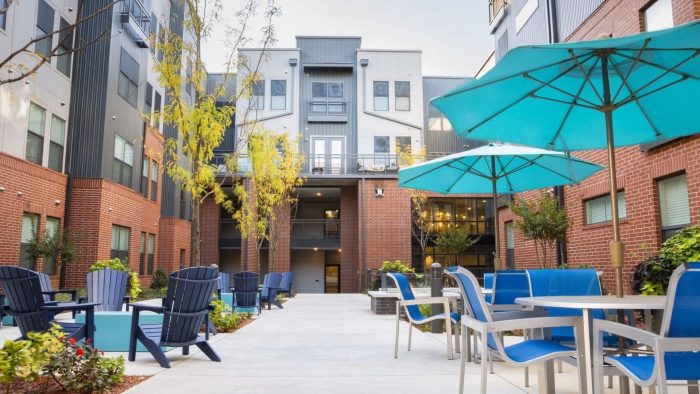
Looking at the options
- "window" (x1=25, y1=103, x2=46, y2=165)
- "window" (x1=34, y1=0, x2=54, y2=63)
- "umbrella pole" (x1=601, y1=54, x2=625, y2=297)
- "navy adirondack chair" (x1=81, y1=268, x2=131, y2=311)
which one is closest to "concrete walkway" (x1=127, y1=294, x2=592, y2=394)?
"umbrella pole" (x1=601, y1=54, x2=625, y2=297)

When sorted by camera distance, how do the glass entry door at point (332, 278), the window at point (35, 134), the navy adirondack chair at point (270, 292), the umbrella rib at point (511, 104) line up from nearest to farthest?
1. the umbrella rib at point (511, 104)
2. the window at point (35, 134)
3. the navy adirondack chair at point (270, 292)
4. the glass entry door at point (332, 278)

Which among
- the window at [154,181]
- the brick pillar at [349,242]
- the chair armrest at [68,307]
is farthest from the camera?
the brick pillar at [349,242]

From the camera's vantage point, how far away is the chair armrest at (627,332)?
2.68m

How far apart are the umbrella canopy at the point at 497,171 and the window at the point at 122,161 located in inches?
508

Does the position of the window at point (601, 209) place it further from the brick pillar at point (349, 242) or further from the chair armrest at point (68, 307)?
the brick pillar at point (349, 242)

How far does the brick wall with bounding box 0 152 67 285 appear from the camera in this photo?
12344 millimetres

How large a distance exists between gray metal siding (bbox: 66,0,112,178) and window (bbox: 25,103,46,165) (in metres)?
1.53

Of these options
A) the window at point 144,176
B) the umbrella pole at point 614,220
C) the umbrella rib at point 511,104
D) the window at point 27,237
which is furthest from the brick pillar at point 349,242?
the umbrella pole at point 614,220

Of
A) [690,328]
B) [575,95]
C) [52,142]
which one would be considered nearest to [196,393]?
[690,328]

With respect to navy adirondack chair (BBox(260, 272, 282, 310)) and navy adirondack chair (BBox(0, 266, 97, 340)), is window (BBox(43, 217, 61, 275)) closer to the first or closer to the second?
navy adirondack chair (BBox(260, 272, 282, 310))

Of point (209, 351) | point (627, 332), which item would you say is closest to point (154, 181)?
point (209, 351)

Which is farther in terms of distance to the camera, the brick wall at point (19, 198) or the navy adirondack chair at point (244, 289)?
the brick wall at point (19, 198)

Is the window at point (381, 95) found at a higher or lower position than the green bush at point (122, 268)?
higher

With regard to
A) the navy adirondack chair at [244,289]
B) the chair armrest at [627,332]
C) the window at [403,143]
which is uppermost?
the window at [403,143]
